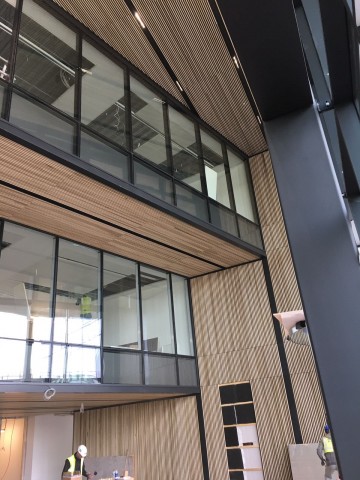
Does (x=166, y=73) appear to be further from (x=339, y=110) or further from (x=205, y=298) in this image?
(x=339, y=110)

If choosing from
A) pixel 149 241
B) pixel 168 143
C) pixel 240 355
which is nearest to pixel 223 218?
pixel 149 241

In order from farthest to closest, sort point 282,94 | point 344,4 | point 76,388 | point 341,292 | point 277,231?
point 277,231, point 76,388, point 344,4, point 282,94, point 341,292

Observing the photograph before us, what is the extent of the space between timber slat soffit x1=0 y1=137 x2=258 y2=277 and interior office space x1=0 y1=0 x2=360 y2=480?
41 millimetres

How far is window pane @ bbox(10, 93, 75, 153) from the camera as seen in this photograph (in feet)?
20.9

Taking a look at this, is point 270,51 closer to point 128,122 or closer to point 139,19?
point 128,122

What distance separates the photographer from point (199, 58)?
30.1 feet

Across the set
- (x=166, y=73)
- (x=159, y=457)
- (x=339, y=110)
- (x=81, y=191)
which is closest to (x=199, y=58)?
→ (x=166, y=73)

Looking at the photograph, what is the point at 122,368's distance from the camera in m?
8.94

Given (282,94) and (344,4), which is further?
(344,4)

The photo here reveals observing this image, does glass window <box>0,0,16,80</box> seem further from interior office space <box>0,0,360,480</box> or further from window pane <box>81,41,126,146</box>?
window pane <box>81,41,126,146</box>

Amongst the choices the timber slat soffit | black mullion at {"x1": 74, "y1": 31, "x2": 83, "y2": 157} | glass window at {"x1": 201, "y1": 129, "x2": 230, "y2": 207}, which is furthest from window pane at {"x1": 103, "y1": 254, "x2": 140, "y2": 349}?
black mullion at {"x1": 74, "y1": 31, "x2": 83, "y2": 157}

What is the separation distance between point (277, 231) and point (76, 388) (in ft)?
21.3

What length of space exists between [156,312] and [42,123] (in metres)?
5.75

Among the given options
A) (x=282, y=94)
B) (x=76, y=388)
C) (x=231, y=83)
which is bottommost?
(x=76, y=388)
